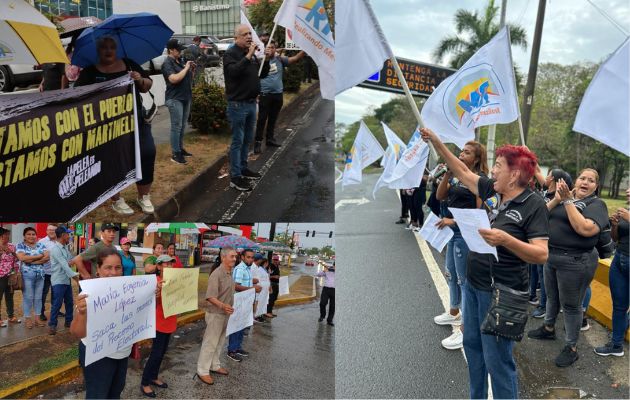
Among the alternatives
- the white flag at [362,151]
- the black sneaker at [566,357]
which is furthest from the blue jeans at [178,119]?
the white flag at [362,151]

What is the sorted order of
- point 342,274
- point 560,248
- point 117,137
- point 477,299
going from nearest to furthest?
1. point 117,137
2. point 477,299
3. point 560,248
4. point 342,274

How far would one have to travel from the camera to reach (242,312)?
14.7 feet

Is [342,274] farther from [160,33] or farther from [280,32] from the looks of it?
[160,33]

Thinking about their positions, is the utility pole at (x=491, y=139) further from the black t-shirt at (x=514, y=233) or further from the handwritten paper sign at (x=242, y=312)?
the black t-shirt at (x=514, y=233)

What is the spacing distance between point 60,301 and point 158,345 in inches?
33.0

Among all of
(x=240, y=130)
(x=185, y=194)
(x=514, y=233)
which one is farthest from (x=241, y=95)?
(x=514, y=233)

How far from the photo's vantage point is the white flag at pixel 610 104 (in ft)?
11.4

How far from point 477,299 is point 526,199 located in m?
0.74

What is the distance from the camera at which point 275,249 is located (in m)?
3.90

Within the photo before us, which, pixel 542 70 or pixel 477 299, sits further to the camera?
pixel 542 70

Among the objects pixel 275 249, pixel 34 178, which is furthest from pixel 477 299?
pixel 34 178

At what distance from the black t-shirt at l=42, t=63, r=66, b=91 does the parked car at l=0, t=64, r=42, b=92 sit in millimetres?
34

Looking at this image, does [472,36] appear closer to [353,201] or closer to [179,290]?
[353,201]

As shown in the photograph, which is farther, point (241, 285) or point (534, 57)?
point (534, 57)
